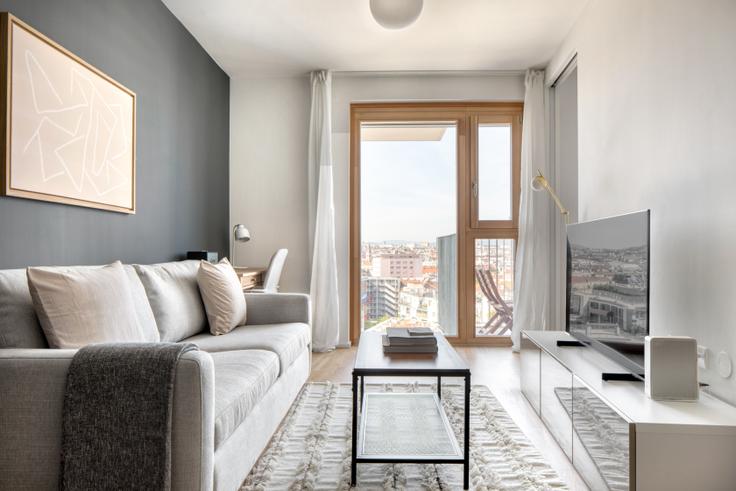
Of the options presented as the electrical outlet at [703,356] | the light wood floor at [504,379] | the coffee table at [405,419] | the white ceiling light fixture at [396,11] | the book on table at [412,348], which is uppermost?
the white ceiling light fixture at [396,11]

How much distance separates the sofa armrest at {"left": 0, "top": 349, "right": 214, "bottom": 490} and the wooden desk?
2236mm

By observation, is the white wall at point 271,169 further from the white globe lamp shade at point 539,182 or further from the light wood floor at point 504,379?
the white globe lamp shade at point 539,182

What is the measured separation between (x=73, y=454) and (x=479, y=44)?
12.9 ft

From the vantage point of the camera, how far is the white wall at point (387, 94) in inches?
179

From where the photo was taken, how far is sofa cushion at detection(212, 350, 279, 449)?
158cm

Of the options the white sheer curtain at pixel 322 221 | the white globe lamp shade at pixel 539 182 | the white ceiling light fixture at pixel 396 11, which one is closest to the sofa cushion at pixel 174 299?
the white sheer curtain at pixel 322 221

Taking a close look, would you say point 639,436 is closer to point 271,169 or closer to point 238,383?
point 238,383

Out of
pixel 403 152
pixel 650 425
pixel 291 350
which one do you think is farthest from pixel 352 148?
pixel 650 425

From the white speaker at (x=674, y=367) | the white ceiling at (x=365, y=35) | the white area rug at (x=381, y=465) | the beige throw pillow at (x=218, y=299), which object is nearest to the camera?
the white speaker at (x=674, y=367)

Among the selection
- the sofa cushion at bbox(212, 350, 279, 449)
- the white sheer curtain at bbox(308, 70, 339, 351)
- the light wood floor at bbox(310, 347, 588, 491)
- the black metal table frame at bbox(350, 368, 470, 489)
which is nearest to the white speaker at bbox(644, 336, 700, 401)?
the light wood floor at bbox(310, 347, 588, 491)

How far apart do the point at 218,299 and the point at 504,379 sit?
2145 millimetres

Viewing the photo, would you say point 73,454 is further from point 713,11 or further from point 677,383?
point 713,11

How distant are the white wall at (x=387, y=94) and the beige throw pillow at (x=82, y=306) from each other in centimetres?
269

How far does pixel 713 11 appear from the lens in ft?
6.23
